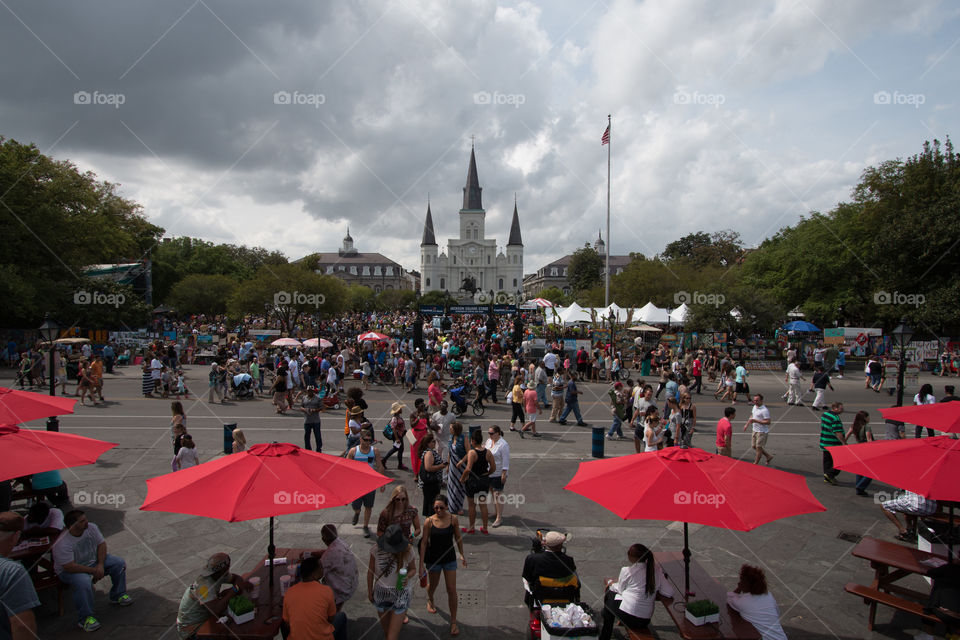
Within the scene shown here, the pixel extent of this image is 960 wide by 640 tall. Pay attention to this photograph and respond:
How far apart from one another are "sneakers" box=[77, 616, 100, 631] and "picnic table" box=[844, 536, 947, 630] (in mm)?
7623

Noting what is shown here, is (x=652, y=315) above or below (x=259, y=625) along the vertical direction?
above

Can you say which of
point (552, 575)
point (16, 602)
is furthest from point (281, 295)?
point (552, 575)

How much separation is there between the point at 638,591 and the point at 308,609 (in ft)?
9.40

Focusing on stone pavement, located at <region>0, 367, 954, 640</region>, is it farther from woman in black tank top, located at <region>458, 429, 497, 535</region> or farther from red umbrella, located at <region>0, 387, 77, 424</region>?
red umbrella, located at <region>0, 387, 77, 424</region>

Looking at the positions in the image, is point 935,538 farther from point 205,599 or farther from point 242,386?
point 242,386

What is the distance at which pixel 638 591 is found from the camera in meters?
4.68

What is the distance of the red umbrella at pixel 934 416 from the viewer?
6975mm

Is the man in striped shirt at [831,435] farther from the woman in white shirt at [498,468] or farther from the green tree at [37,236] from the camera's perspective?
the green tree at [37,236]

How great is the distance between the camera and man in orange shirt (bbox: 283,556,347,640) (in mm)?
4082

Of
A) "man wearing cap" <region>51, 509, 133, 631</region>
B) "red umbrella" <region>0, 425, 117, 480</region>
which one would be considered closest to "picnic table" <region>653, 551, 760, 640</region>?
Answer: "man wearing cap" <region>51, 509, 133, 631</region>

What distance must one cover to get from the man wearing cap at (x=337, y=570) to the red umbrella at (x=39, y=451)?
113 inches

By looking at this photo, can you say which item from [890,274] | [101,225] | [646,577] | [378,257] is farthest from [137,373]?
[378,257]

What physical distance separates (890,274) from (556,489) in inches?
1287

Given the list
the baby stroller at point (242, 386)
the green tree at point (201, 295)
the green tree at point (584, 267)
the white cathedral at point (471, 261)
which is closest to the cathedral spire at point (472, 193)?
the white cathedral at point (471, 261)
